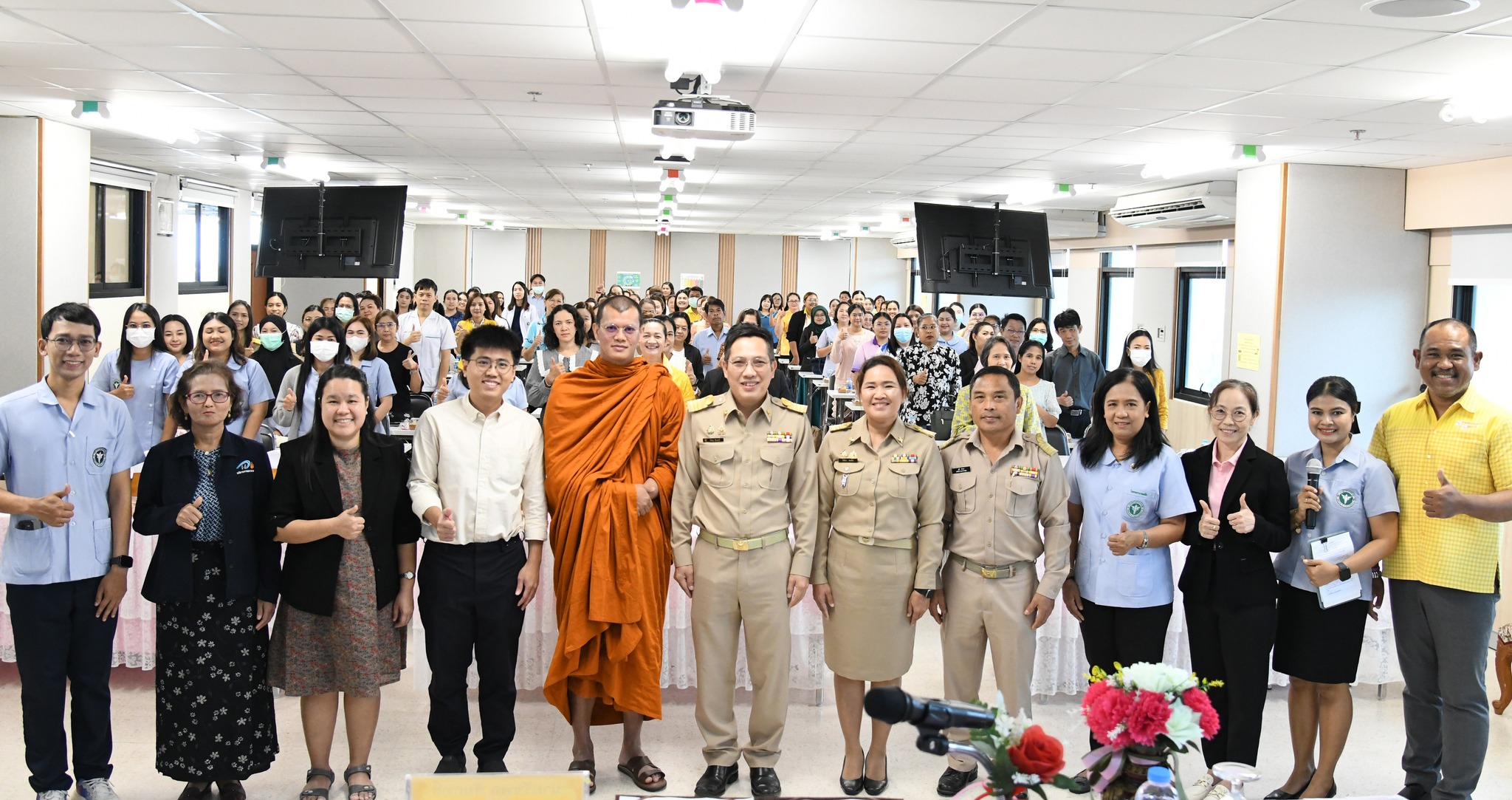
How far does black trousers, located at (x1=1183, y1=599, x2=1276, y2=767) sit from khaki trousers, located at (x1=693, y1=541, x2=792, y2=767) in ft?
4.32

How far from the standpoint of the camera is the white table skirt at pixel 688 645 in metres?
4.27

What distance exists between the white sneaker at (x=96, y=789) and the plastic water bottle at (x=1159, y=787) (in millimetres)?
3057

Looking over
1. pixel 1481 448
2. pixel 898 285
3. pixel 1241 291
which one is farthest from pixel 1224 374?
pixel 898 285

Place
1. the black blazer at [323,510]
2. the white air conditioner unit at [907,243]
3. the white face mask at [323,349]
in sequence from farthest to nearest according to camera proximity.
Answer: the white air conditioner unit at [907,243] → the white face mask at [323,349] → the black blazer at [323,510]

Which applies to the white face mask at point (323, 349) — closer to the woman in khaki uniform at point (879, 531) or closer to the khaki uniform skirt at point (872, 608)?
the woman in khaki uniform at point (879, 531)

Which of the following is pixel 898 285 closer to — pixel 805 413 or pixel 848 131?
pixel 848 131

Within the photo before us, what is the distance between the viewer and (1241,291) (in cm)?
843

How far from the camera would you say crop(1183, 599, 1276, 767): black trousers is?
331cm

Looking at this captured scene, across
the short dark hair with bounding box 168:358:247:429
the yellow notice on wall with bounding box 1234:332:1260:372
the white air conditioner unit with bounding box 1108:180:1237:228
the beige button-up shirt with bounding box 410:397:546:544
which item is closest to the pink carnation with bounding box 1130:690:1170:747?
the beige button-up shirt with bounding box 410:397:546:544

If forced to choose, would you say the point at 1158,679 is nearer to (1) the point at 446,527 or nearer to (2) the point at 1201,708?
(2) the point at 1201,708

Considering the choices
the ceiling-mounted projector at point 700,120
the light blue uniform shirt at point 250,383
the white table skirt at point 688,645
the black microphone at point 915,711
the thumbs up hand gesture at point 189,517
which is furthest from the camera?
the light blue uniform shirt at point 250,383

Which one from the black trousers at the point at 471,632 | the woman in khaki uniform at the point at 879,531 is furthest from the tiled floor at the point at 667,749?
the woman in khaki uniform at the point at 879,531

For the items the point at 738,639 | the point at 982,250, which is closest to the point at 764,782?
the point at 738,639

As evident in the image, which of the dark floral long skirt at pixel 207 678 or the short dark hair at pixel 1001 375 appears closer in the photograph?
the dark floral long skirt at pixel 207 678
